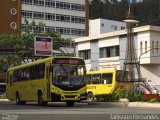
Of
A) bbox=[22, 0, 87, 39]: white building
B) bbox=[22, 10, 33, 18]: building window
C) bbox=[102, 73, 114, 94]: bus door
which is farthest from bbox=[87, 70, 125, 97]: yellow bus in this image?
bbox=[22, 10, 33, 18]: building window

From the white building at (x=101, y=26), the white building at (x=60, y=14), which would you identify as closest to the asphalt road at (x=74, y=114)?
the white building at (x=60, y=14)

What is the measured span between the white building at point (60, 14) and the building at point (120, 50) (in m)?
17.1

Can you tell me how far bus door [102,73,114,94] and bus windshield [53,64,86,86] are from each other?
14641 millimetres

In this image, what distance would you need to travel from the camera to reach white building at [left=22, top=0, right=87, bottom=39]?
90.5 meters

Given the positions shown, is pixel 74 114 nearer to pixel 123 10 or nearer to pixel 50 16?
pixel 50 16

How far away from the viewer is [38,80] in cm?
3147

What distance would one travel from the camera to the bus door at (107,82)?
44084 mm

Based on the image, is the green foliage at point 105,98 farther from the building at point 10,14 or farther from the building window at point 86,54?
the building at point 10,14

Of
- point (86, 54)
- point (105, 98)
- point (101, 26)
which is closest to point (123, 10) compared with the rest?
point (101, 26)

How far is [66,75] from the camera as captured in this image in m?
29.3

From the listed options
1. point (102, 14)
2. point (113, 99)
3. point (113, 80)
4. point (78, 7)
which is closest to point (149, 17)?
point (102, 14)

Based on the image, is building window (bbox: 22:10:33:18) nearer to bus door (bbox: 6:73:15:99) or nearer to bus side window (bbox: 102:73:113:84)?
bus side window (bbox: 102:73:113:84)

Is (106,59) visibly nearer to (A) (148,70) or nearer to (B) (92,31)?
(A) (148,70)

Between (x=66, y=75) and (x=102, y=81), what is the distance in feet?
54.5
